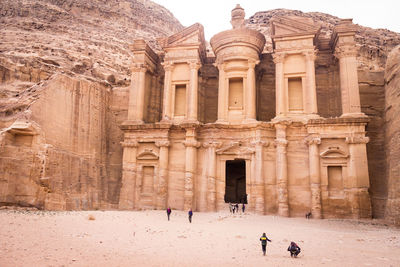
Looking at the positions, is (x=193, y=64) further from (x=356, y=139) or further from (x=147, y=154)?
(x=356, y=139)

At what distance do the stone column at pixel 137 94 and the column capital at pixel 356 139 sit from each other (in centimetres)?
1333

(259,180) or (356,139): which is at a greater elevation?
(356,139)

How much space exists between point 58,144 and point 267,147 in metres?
12.4

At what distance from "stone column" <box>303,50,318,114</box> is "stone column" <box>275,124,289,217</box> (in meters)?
2.22

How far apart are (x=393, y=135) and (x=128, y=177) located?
16374mm

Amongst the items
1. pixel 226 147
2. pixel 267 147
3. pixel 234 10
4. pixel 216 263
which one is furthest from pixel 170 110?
pixel 216 263

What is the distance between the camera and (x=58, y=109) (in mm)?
18969

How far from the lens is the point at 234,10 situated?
23.5m

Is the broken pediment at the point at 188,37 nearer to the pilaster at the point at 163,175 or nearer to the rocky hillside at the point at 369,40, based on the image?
the pilaster at the point at 163,175

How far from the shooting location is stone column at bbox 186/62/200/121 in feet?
72.5

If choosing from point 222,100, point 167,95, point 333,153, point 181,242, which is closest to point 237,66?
point 222,100

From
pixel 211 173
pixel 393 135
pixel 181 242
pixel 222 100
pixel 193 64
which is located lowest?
pixel 181 242

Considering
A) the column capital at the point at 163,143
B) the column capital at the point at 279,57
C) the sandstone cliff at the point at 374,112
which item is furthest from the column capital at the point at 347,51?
the column capital at the point at 163,143

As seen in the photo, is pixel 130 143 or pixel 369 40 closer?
pixel 130 143
